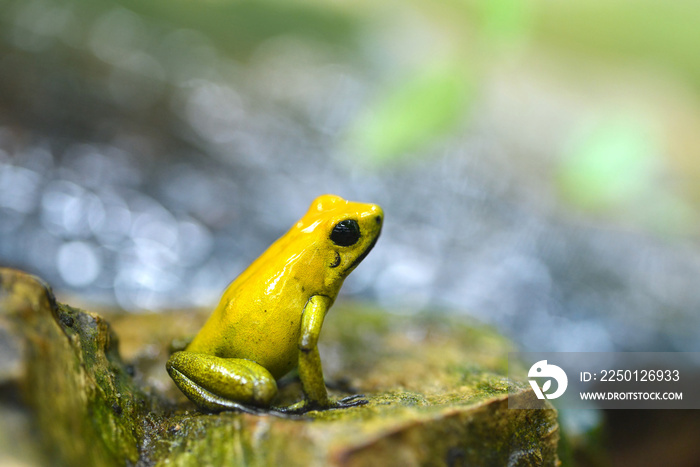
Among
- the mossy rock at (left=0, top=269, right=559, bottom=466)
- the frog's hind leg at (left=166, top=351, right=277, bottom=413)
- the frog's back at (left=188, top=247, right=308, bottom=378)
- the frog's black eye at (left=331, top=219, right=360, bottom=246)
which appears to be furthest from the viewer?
the frog's black eye at (left=331, top=219, right=360, bottom=246)

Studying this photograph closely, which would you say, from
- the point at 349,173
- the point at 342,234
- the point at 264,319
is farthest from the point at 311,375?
the point at 349,173

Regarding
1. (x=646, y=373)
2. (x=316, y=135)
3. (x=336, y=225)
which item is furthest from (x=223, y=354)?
(x=316, y=135)

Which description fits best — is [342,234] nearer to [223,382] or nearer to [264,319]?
[264,319]

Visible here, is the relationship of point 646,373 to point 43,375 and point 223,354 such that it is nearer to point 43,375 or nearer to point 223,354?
point 223,354

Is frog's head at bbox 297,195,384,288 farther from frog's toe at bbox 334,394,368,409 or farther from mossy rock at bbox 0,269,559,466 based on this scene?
mossy rock at bbox 0,269,559,466

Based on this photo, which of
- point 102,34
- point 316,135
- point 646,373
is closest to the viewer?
point 646,373

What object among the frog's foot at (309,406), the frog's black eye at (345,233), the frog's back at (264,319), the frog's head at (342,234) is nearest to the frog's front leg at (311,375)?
the frog's foot at (309,406)

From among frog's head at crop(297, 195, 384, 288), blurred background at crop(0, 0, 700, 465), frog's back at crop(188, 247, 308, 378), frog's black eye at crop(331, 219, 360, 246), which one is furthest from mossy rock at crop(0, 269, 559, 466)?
blurred background at crop(0, 0, 700, 465)
